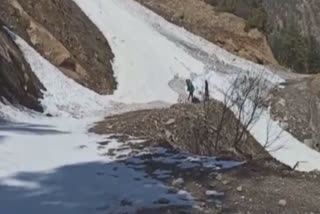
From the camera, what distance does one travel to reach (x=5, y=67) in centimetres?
1617

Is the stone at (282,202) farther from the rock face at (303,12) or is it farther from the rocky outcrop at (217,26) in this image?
the rock face at (303,12)

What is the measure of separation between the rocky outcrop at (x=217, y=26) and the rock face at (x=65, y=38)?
39.7 ft

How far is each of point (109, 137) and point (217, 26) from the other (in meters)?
27.7

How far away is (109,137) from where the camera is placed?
38.4ft

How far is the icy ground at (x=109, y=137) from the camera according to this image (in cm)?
744

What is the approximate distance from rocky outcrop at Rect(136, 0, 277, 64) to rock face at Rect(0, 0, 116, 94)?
477 inches

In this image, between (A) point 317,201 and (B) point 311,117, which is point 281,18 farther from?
(A) point 317,201

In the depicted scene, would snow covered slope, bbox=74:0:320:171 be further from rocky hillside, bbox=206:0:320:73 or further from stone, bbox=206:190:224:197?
stone, bbox=206:190:224:197

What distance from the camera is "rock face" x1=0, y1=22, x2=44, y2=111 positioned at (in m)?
15.7

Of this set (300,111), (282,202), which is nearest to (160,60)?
(300,111)

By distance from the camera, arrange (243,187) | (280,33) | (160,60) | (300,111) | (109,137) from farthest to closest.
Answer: (280,33)
(160,60)
(300,111)
(109,137)
(243,187)

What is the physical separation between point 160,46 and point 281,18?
3255 inches

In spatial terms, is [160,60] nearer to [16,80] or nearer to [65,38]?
[65,38]

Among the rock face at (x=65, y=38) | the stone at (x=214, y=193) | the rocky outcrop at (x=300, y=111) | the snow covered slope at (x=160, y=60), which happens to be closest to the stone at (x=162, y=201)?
the stone at (x=214, y=193)
